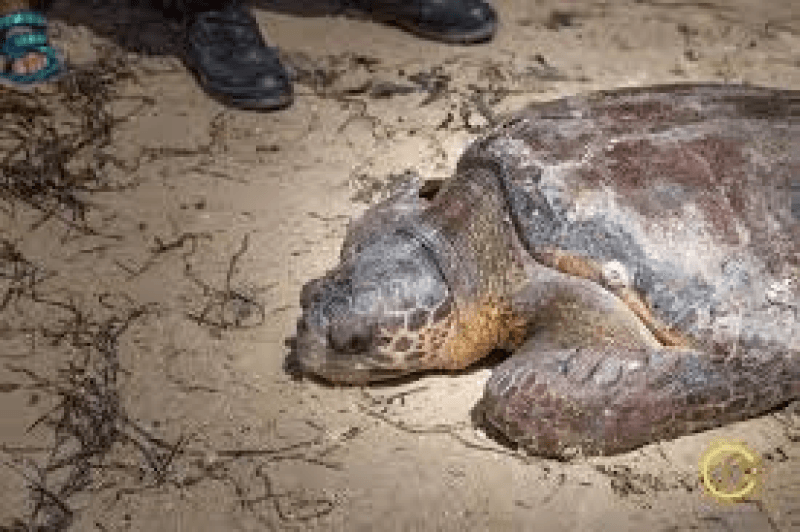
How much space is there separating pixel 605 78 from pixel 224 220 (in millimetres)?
1567

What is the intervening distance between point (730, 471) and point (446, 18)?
229 cm

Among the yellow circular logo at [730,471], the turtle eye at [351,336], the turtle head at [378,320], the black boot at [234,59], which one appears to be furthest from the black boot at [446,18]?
the yellow circular logo at [730,471]

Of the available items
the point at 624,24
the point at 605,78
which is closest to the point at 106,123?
the point at 605,78

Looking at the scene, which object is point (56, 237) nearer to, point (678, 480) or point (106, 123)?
point (106, 123)

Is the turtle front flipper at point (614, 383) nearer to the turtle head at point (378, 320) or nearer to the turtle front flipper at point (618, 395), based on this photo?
the turtle front flipper at point (618, 395)

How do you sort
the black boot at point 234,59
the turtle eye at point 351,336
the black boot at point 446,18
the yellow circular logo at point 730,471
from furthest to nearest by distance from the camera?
the black boot at point 446,18, the black boot at point 234,59, the turtle eye at point 351,336, the yellow circular logo at point 730,471

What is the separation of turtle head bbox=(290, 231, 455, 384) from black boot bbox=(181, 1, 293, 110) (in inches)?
50.1

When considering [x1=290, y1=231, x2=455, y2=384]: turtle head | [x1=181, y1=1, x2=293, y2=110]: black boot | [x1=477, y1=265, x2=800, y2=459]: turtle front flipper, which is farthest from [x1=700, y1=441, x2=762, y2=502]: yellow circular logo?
[x1=181, y1=1, x2=293, y2=110]: black boot

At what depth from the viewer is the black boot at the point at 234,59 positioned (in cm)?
362

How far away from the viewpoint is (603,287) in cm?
245

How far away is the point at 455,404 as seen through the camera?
2.54 meters

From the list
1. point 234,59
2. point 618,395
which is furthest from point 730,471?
point 234,59

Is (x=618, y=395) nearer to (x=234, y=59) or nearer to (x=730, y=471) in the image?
(x=730, y=471)

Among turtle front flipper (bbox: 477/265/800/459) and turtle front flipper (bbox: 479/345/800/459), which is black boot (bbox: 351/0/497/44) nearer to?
turtle front flipper (bbox: 477/265/800/459)
